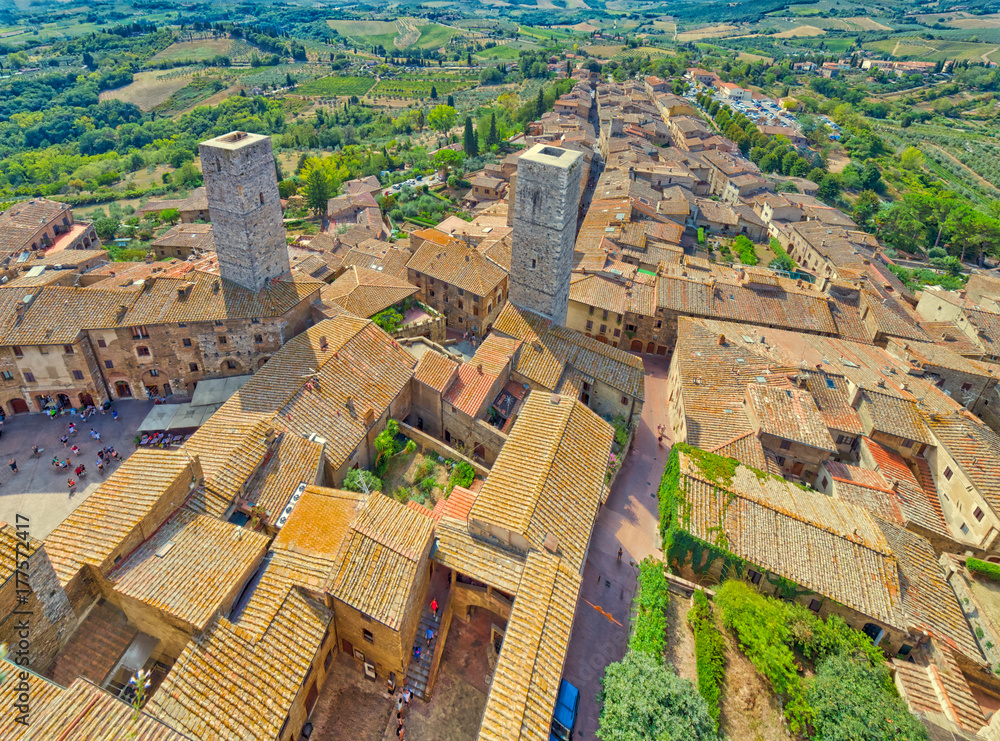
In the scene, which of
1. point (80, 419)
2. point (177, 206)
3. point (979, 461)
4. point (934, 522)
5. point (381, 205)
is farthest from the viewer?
point (381, 205)

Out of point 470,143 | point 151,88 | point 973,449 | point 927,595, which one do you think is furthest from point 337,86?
point 927,595

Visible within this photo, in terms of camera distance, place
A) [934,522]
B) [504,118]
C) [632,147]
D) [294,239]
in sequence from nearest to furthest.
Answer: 1. [934,522]
2. [294,239]
3. [632,147]
4. [504,118]

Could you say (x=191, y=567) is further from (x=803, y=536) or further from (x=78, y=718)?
(x=803, y=536)

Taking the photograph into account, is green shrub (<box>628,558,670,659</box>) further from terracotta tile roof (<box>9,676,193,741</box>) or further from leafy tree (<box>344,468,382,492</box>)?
terracotta tile roof (<box>9,676,193,741</box>)

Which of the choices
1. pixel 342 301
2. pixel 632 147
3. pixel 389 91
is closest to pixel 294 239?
pixel 342 301

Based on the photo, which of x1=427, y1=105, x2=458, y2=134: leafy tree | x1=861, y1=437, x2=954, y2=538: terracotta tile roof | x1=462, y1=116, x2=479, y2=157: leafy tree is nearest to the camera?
x1=861, y1=437, x2=954, y2=538: terracotta tile roof

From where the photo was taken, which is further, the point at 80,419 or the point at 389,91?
the point at 389,91

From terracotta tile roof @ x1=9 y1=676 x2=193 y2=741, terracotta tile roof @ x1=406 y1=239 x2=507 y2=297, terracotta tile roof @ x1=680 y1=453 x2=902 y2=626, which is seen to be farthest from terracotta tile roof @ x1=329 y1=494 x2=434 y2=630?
terracotta tile roof @ x1=406 y1=239 x2=507 y2=297

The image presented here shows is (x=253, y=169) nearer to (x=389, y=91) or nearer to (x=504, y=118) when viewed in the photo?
(x=504, y=118)
